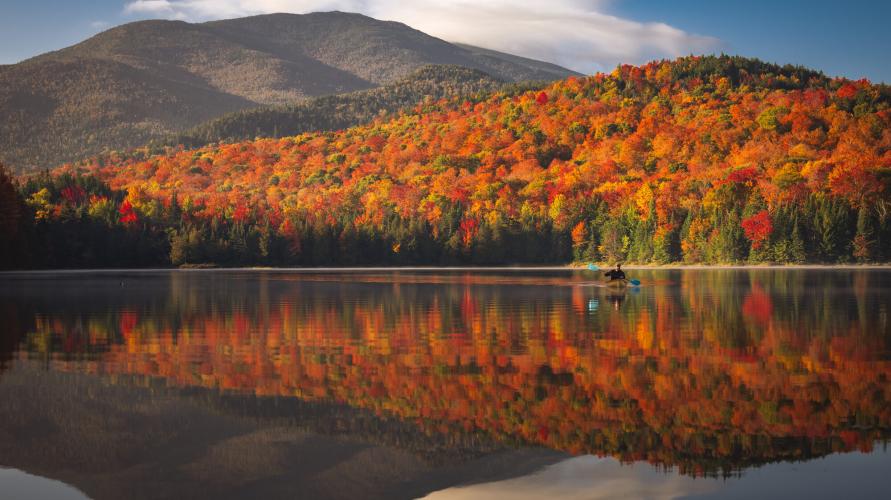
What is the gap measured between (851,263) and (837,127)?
53409 millimetres

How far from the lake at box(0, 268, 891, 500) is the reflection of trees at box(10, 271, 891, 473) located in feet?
0.27

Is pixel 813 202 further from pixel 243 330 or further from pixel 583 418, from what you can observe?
pixel 583 418

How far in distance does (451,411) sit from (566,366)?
630 centimetres

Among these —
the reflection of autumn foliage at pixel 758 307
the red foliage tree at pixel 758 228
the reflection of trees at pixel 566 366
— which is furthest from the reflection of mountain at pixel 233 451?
the red foliage tree at pixel 758 228

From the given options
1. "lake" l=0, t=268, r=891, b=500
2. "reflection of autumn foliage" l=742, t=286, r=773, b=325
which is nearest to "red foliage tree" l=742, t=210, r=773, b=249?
"reflection of autumn foliage" l=742, t=286, r=773, b=325

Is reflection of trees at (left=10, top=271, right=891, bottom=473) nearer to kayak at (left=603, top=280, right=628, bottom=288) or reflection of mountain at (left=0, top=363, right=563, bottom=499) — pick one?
reflection of mountain at (left=0, top=363, right=563, bottom=499)

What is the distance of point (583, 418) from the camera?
17156 mm

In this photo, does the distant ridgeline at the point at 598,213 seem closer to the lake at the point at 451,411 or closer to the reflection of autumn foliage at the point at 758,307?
the reflection of autumn foliage at the point at 758,307

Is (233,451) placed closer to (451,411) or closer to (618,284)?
(451,411)

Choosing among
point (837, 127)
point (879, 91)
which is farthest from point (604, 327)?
point (879, 91)

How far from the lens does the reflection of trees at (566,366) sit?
16.2 metres

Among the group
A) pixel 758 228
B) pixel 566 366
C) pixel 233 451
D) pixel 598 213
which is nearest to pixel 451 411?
pixel 233 451

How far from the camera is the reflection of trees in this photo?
1617cm

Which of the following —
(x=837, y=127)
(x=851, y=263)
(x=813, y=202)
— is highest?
(x=837, y=127)
